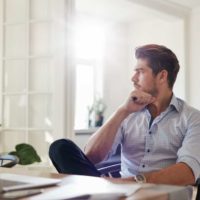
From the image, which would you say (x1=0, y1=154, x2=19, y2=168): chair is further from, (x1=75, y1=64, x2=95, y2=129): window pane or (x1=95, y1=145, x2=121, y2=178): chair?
(x1=75, y1=64, x2=95, y2=129): window pane

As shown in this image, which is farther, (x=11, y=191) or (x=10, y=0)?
(x=10, y=0)

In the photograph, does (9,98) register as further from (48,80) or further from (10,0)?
(10,0)

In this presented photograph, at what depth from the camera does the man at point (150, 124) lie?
1.67 metres

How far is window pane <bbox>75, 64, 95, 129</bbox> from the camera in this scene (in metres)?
4.91

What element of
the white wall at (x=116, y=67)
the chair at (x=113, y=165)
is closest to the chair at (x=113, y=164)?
the chair at (x=113, y=165)

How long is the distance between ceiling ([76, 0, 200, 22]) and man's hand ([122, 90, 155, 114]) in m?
2.21

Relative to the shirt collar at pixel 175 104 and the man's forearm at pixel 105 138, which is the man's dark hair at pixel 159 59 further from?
the man's forearm at pixel 105 138

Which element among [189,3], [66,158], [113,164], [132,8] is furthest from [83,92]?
[66,158]

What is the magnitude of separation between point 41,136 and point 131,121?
1.18 metres

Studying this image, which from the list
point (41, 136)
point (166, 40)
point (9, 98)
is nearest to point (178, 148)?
point (41, 136)

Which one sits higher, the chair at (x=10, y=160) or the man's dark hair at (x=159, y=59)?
the man's dark hair at (x=159, y=59)

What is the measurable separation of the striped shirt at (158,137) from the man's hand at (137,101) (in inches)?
2.9

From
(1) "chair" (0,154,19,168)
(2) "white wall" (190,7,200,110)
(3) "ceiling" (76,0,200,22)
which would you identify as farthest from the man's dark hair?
(2) "white wall" (190,7,200,110)

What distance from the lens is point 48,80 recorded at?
2.82m
